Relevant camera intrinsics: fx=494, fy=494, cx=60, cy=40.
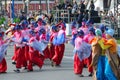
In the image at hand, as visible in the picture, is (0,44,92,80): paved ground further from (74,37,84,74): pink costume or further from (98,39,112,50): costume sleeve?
(98,39,112,50): costume sleeve

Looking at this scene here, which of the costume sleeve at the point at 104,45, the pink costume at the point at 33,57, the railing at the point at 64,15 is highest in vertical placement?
the costume sleeve at the point at 104,45

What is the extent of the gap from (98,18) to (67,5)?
3.10m

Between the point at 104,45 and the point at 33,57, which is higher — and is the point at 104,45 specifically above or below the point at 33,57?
above

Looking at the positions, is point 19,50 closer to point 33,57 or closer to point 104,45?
point 33,57

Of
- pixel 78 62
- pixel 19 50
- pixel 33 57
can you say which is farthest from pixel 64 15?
pixel 78 62

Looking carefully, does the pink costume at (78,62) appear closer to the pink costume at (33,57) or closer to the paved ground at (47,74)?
the paved ground at (47,74)

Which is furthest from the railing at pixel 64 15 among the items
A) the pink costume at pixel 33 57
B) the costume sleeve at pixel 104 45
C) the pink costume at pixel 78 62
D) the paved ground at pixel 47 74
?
the costume sleeve at pixel 104 45

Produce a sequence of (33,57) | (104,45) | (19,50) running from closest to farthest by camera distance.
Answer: (104,45) < (19,50) < (33,57)

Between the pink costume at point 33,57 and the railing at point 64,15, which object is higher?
the railing at point 64,15

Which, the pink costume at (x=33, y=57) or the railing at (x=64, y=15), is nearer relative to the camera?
the pink costume at (x=33, y=57)

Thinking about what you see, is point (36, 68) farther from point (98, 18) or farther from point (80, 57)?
point (98, 18)

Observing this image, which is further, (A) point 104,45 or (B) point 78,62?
(B) point 78,62

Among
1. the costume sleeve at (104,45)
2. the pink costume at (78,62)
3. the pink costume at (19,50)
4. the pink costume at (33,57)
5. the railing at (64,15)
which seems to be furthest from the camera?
the railing at (64,15)

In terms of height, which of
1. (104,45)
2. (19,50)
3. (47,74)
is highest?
(104,45)
